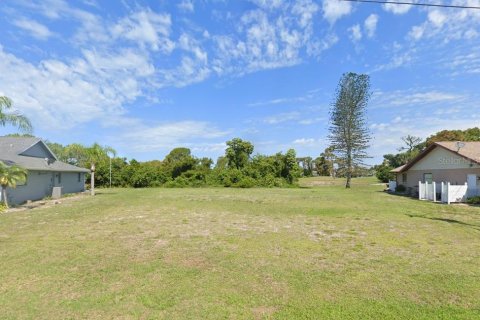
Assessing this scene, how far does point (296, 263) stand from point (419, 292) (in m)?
2.14

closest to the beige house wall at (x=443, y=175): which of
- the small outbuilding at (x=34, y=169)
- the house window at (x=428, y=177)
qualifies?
the house window at (x=428, y=177)

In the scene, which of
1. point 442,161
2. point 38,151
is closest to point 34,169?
point 38,151

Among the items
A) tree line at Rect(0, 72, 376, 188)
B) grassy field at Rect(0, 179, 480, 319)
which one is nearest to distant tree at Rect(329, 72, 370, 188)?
tree line at Rect(0, 72, 376, 188)

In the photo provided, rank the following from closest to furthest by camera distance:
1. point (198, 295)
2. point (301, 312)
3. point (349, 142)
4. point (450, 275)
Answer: point (301, 312) < point (198, 295) < point (450, 275) < point (349, 142)

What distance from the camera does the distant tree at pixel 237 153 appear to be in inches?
1674

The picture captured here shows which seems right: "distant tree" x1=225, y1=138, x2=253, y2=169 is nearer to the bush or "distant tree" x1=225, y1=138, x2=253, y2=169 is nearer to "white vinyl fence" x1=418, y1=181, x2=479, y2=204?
"white vinyl fence" x1=418, y1=181, x2=479, y2=204

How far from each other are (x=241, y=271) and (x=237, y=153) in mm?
37514

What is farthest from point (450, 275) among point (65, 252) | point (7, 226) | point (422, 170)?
point (422, 170)

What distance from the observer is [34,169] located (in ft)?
63.9

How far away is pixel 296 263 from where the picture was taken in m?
6.01

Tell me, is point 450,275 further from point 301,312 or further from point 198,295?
point 198,295

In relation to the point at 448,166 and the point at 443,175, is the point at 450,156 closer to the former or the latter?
the point at 448,166

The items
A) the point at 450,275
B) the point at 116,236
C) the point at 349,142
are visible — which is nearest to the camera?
the point at 450,275

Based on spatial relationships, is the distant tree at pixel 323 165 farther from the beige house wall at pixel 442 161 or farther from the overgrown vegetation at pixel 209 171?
the beige house wall at pixel 442 161
